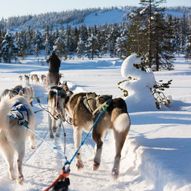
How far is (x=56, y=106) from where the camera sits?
8.34m

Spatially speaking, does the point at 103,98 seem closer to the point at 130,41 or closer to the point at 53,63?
the point at 53,63

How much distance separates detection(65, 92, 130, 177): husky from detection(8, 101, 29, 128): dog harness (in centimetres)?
89

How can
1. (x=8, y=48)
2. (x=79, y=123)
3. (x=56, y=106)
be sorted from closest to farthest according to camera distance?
(x=79, y=123) → (x=56, y=106) → (x=8, y=48)

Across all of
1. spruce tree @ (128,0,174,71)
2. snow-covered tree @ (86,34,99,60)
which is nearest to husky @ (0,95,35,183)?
spruce tree @ (128,0,174,71)

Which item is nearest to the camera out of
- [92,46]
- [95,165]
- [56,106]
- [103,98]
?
[95,165]

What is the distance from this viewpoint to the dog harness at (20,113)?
5.36 m

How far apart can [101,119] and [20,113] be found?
3.69 ft

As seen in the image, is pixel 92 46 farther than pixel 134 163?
Yes

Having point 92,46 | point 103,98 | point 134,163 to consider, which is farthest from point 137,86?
point 92,46

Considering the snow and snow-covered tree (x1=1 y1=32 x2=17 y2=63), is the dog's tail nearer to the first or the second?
the snow

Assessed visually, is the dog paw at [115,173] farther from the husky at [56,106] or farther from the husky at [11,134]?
the husky at [56,106]

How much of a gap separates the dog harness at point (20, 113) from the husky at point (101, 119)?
892mm

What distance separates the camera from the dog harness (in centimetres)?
536

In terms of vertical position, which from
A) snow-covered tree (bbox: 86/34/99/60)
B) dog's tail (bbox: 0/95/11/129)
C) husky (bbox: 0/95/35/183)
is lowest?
snow-covered tree (bbox: 86/34/99/60)
